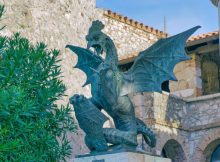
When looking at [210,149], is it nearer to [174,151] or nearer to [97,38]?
[174,151]

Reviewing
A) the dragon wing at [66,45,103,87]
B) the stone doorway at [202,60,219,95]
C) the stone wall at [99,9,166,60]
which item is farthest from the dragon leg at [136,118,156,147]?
the stone doorway at [202,60,219,95]

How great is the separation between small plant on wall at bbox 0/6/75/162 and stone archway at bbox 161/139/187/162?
7833 mm

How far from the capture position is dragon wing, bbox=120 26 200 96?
7.07m

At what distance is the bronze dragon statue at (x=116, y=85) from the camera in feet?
22.0

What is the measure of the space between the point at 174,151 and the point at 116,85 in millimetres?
9553

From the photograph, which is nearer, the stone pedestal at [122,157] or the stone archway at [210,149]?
the stone pedestal at [122,157]

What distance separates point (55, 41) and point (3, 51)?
643cm

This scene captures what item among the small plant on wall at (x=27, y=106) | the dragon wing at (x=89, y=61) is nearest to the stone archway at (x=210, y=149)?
the small plant on wall at (x=27, y=106)

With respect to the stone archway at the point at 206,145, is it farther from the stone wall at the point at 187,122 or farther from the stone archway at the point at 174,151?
the stone archway at the point at 174,151

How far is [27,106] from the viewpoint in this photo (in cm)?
706

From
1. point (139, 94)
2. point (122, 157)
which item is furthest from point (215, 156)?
point (122, 157)

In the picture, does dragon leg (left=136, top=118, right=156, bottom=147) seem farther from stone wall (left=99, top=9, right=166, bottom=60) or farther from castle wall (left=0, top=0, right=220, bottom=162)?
stone wall (left=99, top=9, right=166, bottom=60)

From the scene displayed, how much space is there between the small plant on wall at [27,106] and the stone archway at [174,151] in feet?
25.7

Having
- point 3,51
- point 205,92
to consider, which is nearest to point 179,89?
point 205,92
